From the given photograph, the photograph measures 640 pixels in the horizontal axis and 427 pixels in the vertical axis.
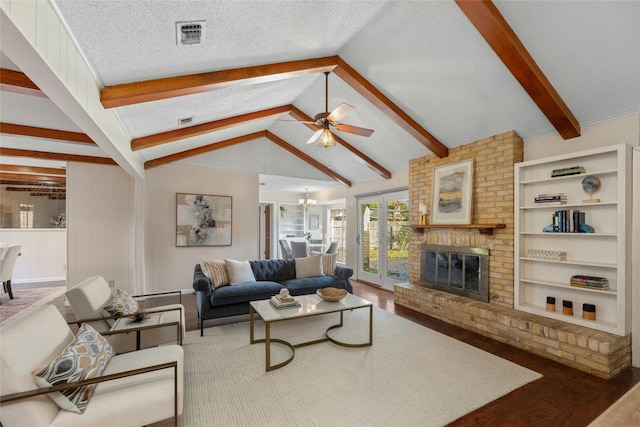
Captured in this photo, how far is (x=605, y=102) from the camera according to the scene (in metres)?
2.85

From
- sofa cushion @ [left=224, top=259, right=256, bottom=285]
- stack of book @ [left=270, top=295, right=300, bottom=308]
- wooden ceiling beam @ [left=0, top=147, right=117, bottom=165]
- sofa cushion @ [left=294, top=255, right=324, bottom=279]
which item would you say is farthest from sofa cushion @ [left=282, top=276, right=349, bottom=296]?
wooden ceiling beam @ [left=0, top=147, right=117, bottom=165]

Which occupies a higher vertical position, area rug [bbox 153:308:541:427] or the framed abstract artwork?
the framed abstract artwork

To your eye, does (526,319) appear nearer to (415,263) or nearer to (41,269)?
(415,263)

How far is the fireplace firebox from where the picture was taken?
13.0 feet

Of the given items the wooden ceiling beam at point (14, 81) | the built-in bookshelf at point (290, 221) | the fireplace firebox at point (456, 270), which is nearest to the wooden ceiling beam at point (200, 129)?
the wooden ceiling beam at point (14, 81)

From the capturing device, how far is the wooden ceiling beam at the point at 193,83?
2393mm

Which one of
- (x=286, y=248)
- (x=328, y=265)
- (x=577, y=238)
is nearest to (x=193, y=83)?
(x=328, y=265)

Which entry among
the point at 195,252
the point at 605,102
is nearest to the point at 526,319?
the point at 605,102

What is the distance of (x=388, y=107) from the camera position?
3.96m

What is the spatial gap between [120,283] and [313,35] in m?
5.07

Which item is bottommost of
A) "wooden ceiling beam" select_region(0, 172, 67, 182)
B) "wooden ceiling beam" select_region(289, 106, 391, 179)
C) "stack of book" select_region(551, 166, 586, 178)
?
"stack of book" select_region(551, 166, 586, 178)

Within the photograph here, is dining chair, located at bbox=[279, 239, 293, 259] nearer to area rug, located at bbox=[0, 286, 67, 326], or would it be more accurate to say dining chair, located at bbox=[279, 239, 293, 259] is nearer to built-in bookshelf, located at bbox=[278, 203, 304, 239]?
built-in bookshelf, located at bbox=[278, 203, 304, 239]

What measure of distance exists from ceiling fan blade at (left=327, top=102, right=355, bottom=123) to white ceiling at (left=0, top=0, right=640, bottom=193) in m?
0.70

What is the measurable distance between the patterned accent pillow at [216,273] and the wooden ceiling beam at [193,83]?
7.66 feet
